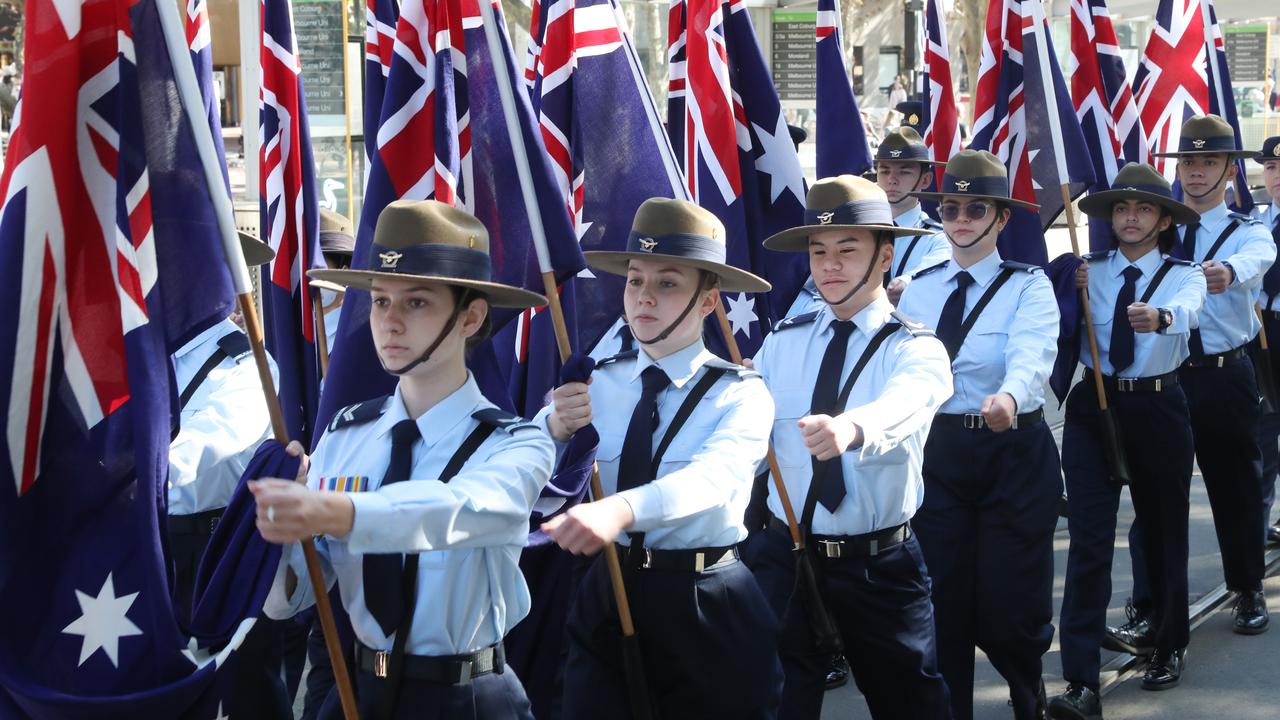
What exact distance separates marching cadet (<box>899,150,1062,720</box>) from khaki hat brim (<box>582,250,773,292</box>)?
1.63 m

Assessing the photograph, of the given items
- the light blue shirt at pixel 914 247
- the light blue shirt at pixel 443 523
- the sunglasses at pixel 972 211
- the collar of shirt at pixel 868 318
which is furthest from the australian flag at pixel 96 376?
the light blue shirt at pixel 914 247

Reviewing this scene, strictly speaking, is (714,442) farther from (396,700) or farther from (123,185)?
(123,185)

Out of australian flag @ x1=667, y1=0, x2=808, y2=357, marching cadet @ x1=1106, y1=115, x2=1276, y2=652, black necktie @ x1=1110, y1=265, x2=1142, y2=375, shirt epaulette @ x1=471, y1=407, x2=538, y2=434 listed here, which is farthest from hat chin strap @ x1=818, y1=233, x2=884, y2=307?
marching cadet @ x1=1106, y1=115, x2=1276, y2=652

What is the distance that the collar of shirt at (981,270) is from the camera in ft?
21.2

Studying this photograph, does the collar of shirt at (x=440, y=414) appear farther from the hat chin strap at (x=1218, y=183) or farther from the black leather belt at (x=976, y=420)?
the hat chin strap at (x=1218, y=183)

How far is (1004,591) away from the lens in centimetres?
604

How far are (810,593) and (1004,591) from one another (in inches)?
53.6

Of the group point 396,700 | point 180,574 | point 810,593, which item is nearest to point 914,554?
point 810,593

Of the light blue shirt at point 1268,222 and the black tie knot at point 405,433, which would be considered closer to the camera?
the black tie knot at point 405,433

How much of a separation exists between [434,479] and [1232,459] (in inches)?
226

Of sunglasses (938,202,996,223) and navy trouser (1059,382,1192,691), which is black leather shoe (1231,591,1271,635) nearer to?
navy trouser (1059,382,1192,691)

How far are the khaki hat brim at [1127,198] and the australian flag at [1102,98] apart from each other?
440mm

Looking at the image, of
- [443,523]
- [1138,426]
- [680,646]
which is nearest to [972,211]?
[1138,426]

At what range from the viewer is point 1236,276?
8.20 meters
